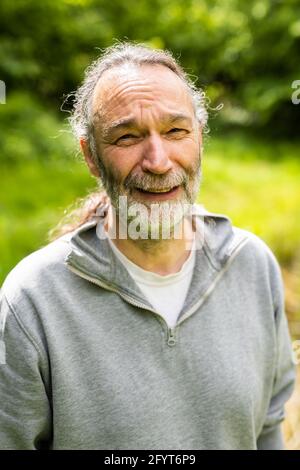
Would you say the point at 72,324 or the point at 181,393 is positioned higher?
the point at 72,324

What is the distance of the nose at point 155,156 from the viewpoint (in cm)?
147

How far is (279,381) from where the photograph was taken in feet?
6.04

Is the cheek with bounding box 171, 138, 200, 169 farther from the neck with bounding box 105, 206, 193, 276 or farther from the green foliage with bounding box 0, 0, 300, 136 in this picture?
the green foliage with bounding box 0, 0, 300, 136

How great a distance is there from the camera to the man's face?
150 centimetres

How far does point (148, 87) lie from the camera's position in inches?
60.3

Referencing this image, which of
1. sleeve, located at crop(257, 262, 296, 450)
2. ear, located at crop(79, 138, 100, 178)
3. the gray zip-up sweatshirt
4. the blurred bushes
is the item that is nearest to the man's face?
ear, located at crop(79, 138, 100, 178)

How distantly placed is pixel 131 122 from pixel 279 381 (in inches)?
37.4

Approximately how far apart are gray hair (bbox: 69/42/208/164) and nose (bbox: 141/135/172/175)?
20cm

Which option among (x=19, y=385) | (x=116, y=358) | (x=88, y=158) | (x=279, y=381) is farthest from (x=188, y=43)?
(x=19, y=385)

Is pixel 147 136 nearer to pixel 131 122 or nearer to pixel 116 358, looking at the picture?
pixel 131 122

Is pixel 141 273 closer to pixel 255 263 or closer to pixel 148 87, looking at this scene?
pixel 255 263

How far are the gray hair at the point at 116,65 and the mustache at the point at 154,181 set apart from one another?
0.58 feet

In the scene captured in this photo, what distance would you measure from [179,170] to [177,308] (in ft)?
1.27
